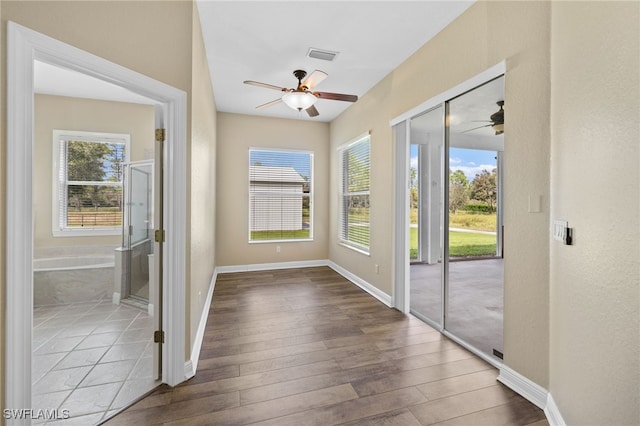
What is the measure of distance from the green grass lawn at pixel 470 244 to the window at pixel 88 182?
15.3ft

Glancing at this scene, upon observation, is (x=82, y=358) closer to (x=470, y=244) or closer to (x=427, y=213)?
(x=470, y=244)

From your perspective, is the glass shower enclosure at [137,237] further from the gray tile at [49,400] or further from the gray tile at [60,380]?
the gray tile at [49,400]

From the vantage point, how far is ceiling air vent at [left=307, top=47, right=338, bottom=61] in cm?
306

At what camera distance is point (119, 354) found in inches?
97.2

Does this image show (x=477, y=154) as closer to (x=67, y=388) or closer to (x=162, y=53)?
(x=162, y=53)

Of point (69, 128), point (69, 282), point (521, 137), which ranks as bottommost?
point (69, 282)

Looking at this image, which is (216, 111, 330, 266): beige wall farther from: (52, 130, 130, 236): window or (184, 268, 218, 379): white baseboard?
(184, 268, 218, 379): white baseboard

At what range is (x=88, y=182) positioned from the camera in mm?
4430

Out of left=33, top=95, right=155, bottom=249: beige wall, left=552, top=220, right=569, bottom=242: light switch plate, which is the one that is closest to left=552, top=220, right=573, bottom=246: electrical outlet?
left=552, top=220, right=569, bottom=242: light switch plate

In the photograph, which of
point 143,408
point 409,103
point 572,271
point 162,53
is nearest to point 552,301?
point 572,271

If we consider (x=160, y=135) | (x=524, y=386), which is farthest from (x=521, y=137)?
(x=160, y=135)

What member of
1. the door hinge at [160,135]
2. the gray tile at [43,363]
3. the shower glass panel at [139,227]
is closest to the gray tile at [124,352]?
the gray tile at [43,363]

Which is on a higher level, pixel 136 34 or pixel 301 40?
pixel 301 40

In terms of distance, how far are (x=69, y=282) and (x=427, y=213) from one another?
17.7 feet
